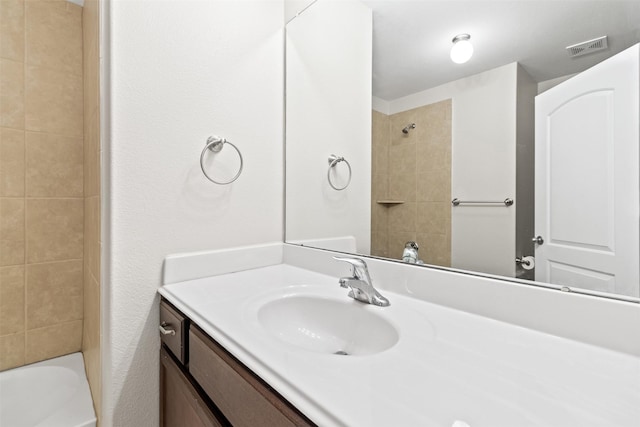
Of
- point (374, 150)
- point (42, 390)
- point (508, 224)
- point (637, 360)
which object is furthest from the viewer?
point (42, 390)

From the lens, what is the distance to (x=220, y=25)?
108cm

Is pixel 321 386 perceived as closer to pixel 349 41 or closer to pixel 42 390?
pixel 349 41

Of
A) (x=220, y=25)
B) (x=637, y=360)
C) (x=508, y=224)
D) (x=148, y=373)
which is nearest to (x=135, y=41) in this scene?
(x=220, y=25)

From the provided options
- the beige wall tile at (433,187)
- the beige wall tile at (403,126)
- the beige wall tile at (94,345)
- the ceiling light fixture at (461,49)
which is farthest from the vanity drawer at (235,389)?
the ceiling light fixture at (461,49)

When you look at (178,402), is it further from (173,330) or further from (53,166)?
(53,166)

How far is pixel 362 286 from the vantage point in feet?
2.65

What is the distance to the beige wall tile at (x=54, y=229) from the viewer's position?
138 centimetres

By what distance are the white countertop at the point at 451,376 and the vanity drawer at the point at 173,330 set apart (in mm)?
118

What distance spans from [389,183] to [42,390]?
1.73m

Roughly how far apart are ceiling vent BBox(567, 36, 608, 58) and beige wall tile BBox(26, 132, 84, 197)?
196 cm

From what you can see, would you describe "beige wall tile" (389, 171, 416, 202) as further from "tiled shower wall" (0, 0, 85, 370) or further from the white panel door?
"tiled shower wall" (0, 0, 85, 370)

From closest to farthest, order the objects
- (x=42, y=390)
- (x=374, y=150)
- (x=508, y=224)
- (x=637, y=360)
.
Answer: (x=637, y=360)
(x=508, y=224)
(x=374, y=150)
(x=42, y=390)

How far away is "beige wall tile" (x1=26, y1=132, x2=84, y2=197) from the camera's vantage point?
1374 mm

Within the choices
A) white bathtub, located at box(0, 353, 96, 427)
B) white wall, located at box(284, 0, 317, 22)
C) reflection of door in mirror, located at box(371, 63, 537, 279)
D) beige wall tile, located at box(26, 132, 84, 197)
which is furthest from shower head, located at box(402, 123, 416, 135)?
beige wall tile, located at box(26, 132, 84, 197)
